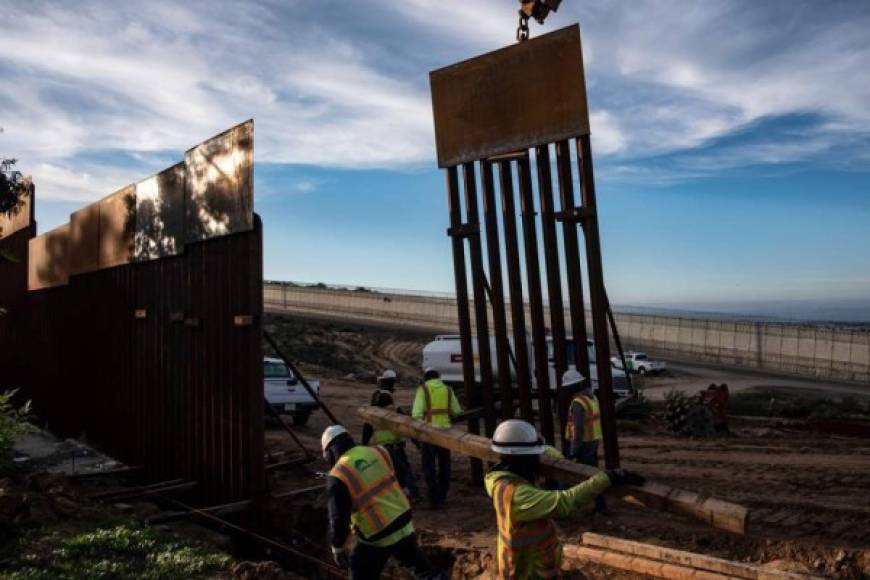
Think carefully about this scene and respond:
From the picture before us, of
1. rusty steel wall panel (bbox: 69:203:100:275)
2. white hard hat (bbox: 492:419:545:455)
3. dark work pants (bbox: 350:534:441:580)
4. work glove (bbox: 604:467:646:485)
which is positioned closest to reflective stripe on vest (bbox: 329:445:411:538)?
dark work pants (bbox: 350:534:441:580)

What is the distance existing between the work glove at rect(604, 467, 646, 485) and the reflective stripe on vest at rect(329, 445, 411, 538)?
1.71 meters

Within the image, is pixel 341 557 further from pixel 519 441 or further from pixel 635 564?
pixel 635 564

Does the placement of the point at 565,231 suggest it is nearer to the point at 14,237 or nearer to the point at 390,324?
the point at 14,237

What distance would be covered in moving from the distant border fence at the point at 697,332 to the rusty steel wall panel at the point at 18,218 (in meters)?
32.5

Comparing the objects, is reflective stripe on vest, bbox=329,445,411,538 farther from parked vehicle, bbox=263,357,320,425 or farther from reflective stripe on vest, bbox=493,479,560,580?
parked vehicle, bbox=263,357,320,425

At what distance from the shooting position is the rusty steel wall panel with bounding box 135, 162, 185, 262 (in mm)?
10336

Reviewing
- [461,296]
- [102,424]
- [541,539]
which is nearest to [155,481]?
[102,424]

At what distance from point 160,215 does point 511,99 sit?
5471 millimetres

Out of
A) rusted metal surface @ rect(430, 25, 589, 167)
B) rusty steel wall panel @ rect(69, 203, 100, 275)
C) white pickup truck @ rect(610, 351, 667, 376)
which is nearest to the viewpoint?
rusted metal surface @ rect(430, 25, 589, 167)

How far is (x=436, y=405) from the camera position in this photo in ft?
31.2

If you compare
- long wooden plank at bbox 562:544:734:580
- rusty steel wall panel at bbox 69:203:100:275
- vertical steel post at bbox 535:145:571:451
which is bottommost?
long wooden plank at bbox 562:544:734:580

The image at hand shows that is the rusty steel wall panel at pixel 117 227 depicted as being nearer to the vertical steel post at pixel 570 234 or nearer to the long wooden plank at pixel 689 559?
the vertical steel post at pixel 570 234

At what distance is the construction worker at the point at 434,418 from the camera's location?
370 inches

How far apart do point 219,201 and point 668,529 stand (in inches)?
259
